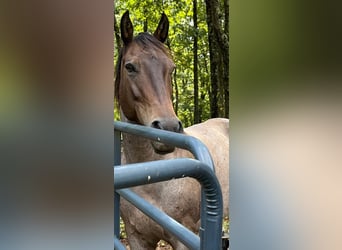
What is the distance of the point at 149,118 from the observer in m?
1.74

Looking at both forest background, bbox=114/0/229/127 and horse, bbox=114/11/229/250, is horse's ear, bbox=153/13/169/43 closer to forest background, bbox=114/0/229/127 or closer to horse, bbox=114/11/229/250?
horse, bbox=114/11/229/250

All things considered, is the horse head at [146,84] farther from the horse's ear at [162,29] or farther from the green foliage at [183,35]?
the green foliage at [183,35]

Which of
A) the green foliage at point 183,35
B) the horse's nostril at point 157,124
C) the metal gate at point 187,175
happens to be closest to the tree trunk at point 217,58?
the green foliage at point 183,35

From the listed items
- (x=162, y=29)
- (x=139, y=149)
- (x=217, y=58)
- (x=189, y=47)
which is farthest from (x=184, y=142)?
(x=189, y=47)

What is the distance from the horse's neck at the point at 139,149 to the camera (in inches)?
76.4

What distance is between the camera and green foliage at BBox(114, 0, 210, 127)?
6.71 m

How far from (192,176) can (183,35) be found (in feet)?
21.6

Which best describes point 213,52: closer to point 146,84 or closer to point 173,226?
point 146,84

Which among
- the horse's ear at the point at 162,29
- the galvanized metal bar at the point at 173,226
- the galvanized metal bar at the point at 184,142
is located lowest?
the galvanized metal bar at the point at 173,226

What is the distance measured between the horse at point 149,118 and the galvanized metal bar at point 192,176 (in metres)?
0.86
